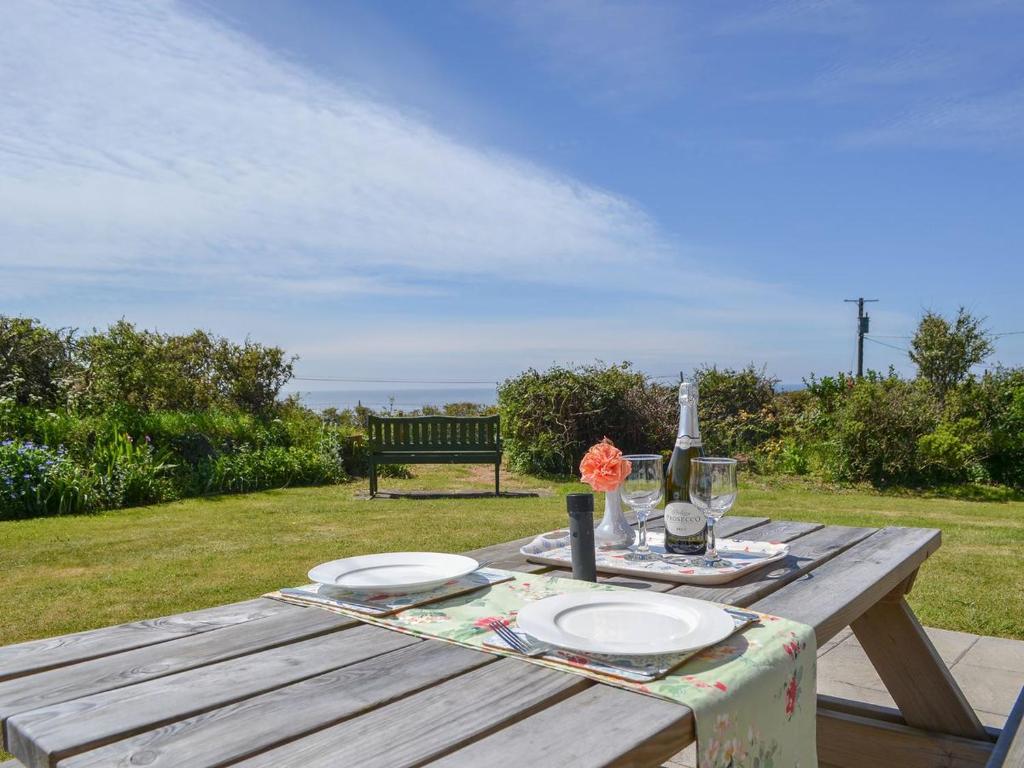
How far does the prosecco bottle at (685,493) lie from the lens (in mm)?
1838

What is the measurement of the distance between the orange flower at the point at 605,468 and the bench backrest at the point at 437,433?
6170 mm

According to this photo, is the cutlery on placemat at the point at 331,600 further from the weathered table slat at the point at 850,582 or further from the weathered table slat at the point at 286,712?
the weathered table slat at the point at 850,582

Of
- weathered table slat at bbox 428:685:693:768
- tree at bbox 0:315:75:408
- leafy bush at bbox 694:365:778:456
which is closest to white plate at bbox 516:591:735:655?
weathered table slat at bbox 428:685:693:768

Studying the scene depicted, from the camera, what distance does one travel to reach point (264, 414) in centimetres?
992

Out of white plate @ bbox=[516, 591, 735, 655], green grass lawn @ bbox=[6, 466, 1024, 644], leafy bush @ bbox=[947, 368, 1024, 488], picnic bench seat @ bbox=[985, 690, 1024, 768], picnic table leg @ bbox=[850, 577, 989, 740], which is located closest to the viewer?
white plate @ bbox=[516, 591, 735, 655]

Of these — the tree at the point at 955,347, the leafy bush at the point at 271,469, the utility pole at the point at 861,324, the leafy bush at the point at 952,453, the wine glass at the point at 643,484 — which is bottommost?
the leafy bush at the point at 271,469

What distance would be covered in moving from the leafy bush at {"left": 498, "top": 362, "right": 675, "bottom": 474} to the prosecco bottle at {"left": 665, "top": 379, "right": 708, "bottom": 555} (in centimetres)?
734

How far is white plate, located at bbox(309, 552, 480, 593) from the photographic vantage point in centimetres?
150

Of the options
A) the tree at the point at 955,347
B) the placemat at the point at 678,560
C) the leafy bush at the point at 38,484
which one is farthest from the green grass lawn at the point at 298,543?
the tree at the point at 955,347

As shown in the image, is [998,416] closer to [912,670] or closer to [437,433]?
[437,433]

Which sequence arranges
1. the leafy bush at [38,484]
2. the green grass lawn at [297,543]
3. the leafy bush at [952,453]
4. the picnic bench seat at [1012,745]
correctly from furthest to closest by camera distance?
the leafy bush at [952,453]
the leafy bush at [38,484]
the green grass lawn at [297,543]
the picnic bench seat at [1012,745]

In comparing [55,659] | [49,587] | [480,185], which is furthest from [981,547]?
[480,185]

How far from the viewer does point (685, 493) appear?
6.29 ft

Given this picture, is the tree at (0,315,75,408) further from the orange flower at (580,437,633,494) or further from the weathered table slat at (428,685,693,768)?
the weathered table slat at (428,685,693,768)
